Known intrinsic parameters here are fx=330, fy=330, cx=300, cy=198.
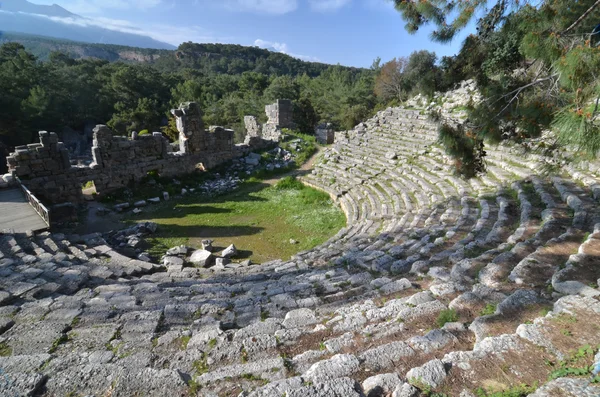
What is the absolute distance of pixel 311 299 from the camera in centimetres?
389

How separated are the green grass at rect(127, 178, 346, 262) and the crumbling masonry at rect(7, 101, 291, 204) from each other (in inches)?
92.8

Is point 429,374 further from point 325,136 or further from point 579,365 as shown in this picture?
point 325,136

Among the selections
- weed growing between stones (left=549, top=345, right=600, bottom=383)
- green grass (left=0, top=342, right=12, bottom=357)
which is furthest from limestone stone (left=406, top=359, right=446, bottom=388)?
green grass (left=0, top=342, right=12, bottom=357)

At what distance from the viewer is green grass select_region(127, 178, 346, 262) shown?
8.46m

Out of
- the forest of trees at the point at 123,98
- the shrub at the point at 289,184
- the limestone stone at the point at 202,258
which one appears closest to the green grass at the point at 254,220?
the shrub at the point at 289,184

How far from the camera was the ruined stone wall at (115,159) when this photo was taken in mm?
10953

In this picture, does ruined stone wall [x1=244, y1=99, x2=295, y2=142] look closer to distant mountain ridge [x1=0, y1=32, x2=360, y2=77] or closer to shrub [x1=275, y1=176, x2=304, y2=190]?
shrub [x1=275, y1=176, x2=304, y2=190]

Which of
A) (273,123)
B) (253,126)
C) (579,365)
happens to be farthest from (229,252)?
(273,123)

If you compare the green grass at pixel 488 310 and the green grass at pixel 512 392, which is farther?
the green grass at pixel 488 310

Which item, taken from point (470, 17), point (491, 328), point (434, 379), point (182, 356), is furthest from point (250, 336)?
point (470, 17)

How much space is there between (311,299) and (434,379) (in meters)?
1.96

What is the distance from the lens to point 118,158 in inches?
484

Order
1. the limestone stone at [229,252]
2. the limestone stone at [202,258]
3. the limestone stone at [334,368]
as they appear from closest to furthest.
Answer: the limestone stone at [334,368], the limestone stone at [202,258], the limestone stone at [229,252]

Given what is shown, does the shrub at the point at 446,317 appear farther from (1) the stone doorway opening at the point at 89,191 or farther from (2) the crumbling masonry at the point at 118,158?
(1) the stone doorway opening at the point at 89,191
